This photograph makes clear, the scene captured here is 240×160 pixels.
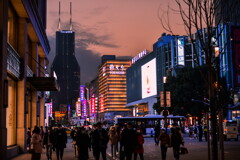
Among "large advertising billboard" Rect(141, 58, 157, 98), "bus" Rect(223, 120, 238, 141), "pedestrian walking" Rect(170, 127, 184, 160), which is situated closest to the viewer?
"pedestrian walking" Rect(170, 127, 184, 160)

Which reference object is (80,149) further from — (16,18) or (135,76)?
(135,76)

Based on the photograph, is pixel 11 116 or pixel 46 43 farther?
pixel 46 43

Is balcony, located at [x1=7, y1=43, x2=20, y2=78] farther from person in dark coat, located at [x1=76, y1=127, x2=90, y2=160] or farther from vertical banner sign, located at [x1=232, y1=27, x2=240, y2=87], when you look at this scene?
vertical banner sign, located at [x1=232, y1=27, x2=240, y2=87]

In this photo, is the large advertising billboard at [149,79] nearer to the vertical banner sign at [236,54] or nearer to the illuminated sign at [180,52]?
the illuminated sign at [180,52]

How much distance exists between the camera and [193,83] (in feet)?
225

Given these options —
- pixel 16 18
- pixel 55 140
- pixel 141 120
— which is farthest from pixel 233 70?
pixel 55 140

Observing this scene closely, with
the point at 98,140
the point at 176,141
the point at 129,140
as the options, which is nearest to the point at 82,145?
the point at 98,140

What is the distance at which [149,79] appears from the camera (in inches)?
4631

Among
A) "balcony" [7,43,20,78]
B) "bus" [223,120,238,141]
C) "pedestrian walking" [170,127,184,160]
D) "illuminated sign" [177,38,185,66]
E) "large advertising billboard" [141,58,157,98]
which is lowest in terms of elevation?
"bus" [223,120,238,141]

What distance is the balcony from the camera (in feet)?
76.9

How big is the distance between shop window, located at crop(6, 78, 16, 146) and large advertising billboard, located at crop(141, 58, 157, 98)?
86.2m

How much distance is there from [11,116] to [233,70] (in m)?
58.9

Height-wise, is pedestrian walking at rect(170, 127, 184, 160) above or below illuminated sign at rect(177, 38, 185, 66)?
below

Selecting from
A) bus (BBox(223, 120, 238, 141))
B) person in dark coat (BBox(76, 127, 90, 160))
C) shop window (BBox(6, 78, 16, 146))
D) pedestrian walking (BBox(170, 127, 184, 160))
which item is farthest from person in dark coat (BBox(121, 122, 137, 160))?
bus (BBox(223, 120, 238, 141))
